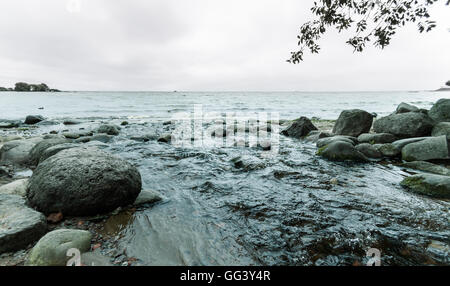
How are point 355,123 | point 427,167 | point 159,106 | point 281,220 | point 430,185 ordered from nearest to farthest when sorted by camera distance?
point 281,220
point 430,185
point 427,167
point 355,123
point 159,106

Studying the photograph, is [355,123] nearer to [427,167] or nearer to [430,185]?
[427,167]

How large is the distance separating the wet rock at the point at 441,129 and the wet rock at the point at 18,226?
10534mm

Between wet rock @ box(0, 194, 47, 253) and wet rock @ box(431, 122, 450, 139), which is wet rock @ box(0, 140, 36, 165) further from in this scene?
wet rock @ box(431, 122, 450, 139)

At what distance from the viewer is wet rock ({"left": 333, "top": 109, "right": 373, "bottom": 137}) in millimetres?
9766

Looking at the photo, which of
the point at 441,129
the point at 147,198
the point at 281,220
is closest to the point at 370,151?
the point at 441,129

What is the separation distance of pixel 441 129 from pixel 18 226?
10.9m

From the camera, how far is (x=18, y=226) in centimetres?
266

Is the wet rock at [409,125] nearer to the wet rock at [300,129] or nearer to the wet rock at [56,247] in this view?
the wet rock at [300,129]

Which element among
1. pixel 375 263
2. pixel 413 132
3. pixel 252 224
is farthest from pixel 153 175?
pixel 413 132

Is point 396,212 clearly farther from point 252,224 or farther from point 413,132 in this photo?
point 413,132

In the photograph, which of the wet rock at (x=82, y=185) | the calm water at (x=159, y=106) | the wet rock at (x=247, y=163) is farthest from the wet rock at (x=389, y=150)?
the calm water at (x=159, y=106)

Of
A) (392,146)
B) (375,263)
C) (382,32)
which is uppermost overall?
(382,32)
